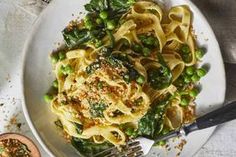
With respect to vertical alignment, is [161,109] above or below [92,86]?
below

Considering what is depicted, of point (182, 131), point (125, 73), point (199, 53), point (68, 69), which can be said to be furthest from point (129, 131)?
point (199, 53)

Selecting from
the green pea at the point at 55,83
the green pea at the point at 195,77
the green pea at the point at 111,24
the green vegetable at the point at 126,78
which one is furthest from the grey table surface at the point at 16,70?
the green vegetable at the point at 126,78

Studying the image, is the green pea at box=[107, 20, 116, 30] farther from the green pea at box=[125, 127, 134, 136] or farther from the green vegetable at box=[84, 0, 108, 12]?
the green pea at box=[125, 127, 134, 136]

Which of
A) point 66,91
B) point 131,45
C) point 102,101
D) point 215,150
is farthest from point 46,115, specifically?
point 215,150

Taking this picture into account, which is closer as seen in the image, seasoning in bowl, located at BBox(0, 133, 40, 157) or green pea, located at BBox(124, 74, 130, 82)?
green pea, located at BBox(124, 74, 130, 82)

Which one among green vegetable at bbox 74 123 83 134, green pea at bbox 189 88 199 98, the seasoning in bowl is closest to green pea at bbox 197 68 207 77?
green pea at bbox 189 88 199 98

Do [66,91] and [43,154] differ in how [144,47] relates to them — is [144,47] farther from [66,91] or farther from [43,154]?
[43,154]

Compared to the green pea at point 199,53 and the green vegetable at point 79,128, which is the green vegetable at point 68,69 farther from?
the green pea at point 199,53
